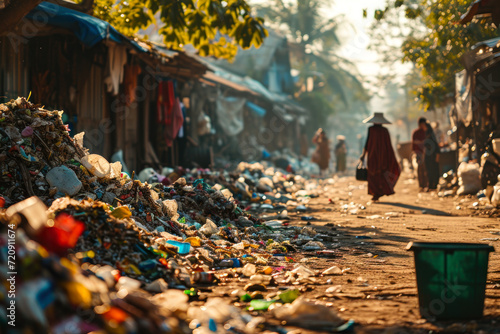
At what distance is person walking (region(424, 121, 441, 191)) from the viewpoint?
1406cm

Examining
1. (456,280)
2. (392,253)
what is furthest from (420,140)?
(456,280)

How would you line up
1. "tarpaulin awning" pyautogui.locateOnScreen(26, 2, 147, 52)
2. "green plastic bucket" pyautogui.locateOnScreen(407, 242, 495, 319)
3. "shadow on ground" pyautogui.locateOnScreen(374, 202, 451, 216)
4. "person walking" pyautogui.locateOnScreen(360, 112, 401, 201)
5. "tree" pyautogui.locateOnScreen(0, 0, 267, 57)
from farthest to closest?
"person walking" pyautogui.locateOnScreen(360, 112, 401, 201) → "shadow on ground" pyautogui.locateOnScreen(374, 202, 451, 216) → "tarpaulin awning" pyautogui.locateOnScreen(26, 2, 147, 52) → "tree" pyautogui.locateOnScreen(0, 0, 267, 57) → "green plastic bucket" pyautogui.locateOnScreen(407, 242, 495, 319)

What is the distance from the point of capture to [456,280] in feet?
12.1

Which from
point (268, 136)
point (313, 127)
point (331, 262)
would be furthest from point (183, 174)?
point (313, 127)

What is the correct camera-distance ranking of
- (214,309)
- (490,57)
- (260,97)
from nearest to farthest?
1. (214,309)
2. (490,57)
3. (260,97)

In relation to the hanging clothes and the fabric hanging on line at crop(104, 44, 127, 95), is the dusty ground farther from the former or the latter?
the fabric hanging on line at crop(104, 44, 127, 95)

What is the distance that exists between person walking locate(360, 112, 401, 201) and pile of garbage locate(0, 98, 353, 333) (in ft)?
13.0

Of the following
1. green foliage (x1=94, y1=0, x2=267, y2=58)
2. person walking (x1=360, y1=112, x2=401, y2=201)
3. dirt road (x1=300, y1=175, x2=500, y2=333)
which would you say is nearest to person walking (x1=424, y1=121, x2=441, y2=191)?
dirt road (x1=300, y1=175, x2=500, y2=333)

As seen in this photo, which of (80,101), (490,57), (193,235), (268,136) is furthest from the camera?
(268,136)

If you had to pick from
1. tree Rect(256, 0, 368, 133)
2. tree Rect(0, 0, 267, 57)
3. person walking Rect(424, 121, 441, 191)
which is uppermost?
tree Rect(256, 0, 368, 133)

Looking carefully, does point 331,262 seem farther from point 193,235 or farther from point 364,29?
point 364,29

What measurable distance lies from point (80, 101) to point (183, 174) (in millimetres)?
3604

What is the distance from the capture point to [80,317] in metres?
2.68

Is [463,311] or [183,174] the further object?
[183,174]
